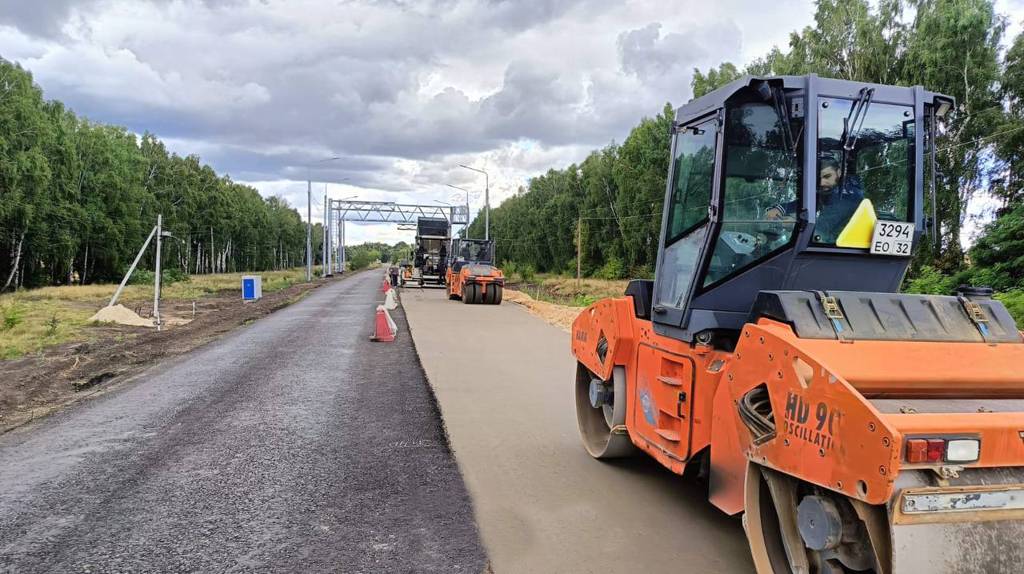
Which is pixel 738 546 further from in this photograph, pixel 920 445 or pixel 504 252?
pixel 504 252

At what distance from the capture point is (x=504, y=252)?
83812 mm

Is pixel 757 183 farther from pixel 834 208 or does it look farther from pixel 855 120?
pixel 855 120

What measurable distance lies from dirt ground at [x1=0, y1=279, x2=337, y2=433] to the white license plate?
27.6ft

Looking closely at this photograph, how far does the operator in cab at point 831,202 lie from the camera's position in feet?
12.3

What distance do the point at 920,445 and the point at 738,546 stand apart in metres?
1.90

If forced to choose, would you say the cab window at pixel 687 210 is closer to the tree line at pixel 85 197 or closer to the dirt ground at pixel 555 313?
the dirt ground at pixel 555 313

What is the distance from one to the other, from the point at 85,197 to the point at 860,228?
48675 millimetres

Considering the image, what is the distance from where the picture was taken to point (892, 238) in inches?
151

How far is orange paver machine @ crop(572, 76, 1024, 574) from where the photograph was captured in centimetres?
251

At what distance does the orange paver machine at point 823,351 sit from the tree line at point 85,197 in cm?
3088

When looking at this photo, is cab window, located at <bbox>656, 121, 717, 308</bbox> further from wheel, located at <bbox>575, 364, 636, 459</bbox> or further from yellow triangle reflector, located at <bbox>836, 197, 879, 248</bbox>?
wheel, located at <bbox>575, 364, 636, 459</bbox>

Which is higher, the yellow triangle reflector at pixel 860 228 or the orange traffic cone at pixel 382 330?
the yellow triangle reflector at pixel 860 228

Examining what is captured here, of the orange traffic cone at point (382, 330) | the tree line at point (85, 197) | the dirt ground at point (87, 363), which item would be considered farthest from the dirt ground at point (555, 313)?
the tree line at point (85, 197)

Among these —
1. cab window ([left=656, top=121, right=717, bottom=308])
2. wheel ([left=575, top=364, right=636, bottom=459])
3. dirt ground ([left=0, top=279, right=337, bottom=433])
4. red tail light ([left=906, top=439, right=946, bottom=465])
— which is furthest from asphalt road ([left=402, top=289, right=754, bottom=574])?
dirt ground ([left=0, top=279, right=337, bottom=433])
